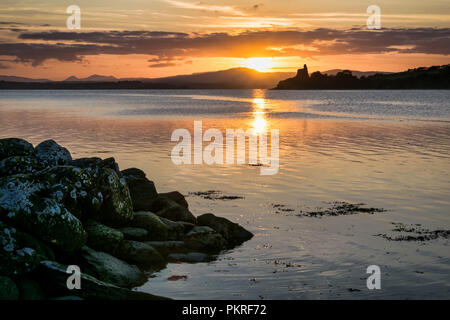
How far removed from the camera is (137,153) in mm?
36719

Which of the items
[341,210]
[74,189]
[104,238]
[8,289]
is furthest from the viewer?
[341,210]

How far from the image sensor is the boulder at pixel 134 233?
53.4ft

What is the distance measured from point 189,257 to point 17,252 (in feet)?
17.1

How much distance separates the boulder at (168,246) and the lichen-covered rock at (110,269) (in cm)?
178

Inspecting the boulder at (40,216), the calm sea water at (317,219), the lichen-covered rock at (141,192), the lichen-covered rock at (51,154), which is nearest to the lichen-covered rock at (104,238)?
the boulder at (40,216)

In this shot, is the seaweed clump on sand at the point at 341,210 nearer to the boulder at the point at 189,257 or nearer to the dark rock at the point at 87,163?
the boulder at the point at 189,257

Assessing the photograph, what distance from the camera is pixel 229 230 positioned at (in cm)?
1745

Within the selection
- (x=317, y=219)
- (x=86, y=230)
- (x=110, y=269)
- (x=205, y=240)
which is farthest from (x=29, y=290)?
(x=317, y=219)

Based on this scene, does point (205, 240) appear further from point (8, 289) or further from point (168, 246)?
point (8, 289)

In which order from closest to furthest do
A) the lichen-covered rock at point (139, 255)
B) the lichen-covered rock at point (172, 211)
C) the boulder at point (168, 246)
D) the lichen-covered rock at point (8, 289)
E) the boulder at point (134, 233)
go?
the lichen-covered rock at point (8, 289) → the lichen-covered rock at point (139, 255) → the boulder at point (168, 246) → the boulder at point (134, 233) → the lichen-covered rock at point (172, 211)

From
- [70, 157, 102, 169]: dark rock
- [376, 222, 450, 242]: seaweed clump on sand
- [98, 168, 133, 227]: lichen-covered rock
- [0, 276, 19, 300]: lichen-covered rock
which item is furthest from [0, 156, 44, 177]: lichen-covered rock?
[376, 222, 450, 242]: seaweed clump on sand

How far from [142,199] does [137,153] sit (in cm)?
1793

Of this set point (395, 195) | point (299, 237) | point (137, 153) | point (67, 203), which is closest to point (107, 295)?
point (67, 203)
